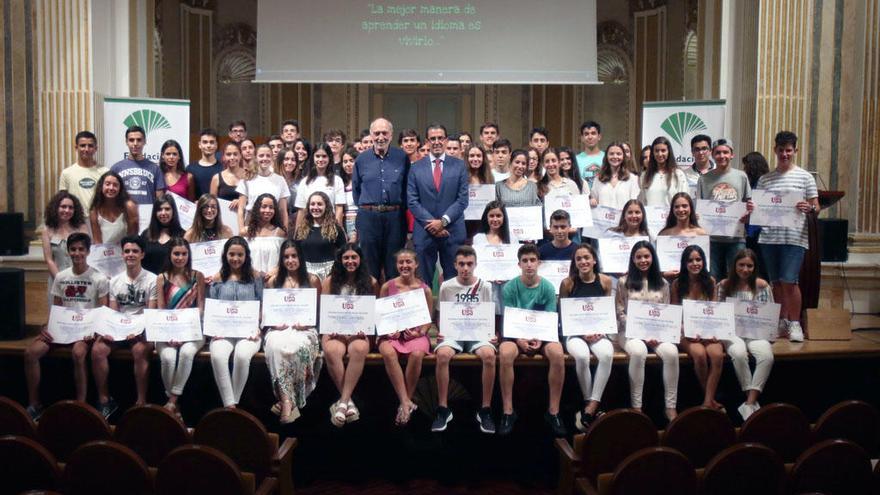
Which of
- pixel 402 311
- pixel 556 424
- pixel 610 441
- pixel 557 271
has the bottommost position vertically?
pixel 556 424

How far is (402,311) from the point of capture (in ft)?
19.5

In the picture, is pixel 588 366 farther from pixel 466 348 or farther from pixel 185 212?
pixel 185 212

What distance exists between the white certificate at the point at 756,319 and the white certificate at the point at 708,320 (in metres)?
0.13

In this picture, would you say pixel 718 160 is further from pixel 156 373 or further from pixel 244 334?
pixel 156 373

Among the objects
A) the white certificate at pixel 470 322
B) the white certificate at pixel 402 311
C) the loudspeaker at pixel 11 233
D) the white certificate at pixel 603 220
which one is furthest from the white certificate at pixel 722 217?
the loudspeaker at pixel 11 233

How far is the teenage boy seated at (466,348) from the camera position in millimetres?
5742

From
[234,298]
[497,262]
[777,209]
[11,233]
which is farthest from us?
[11,233]

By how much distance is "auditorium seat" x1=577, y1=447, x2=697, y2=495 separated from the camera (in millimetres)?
3434

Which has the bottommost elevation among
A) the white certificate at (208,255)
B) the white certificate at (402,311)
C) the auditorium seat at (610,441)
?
the auditorium seat at (610,441)

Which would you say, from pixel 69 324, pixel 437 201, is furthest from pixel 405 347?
pixel 69 324

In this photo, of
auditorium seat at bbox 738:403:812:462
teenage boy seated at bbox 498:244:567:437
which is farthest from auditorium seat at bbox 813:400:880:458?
teenage boy seated at bbox 498:244:567:437

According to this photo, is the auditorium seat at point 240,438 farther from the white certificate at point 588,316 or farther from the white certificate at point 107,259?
the white certificate at point 107,259

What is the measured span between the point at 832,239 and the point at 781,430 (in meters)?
4.10

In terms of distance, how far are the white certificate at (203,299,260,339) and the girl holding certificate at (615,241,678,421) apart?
7.95ft
